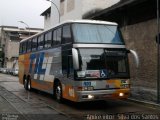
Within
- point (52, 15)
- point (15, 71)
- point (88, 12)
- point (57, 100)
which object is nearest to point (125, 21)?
point (57, 100)

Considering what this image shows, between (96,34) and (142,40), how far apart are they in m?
5.83

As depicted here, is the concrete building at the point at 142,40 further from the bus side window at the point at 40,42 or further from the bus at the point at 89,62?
the bus side window at the point at 40,42

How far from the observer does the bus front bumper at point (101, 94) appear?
540 inches

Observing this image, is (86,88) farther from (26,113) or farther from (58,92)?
(58,92)

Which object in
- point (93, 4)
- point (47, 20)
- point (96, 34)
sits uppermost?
point (47, 20)

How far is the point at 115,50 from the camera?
47.9 feet

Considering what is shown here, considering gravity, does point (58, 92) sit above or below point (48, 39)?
below

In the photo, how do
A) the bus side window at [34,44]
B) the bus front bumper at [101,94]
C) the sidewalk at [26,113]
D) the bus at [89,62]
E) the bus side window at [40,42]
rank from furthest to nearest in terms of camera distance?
the bus side window at [34,44] → the bus side window at [40,42] → the bus at [89,62] → the bus front bumper at [101,94] → the sidewalk at [26,113]

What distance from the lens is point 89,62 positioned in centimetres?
1405

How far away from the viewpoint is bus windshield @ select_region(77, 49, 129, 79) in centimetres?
1396

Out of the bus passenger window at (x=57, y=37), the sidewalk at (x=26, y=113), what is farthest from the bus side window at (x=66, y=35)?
the sidewalk at (x=26, y=113)

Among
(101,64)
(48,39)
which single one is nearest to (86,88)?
(101,64)

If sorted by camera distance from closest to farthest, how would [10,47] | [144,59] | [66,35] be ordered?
[66,35] → [144,59] → [10,47]

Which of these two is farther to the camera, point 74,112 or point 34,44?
point 34,44
